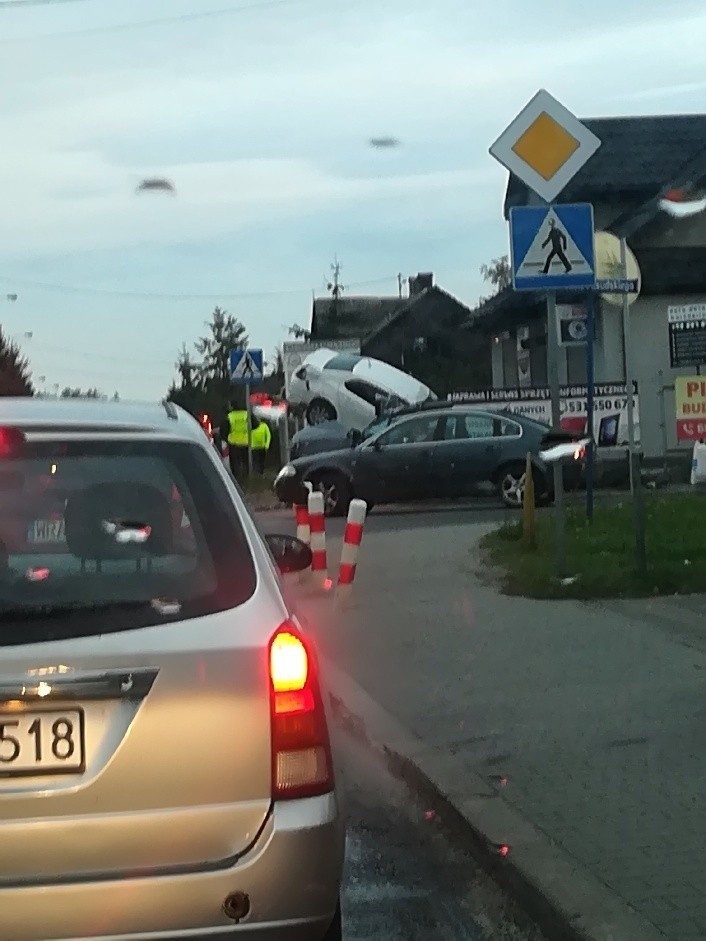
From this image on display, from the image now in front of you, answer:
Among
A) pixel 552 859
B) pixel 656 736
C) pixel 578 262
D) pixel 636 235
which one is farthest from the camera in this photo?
pixel 636 235

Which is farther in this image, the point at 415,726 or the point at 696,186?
the point at 696,186

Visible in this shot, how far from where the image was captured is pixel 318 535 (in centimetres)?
1308

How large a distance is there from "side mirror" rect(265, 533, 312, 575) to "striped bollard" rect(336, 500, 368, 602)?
6.43 metres

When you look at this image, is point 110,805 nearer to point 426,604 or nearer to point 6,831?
point 6,831

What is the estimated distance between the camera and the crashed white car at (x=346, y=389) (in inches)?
1307

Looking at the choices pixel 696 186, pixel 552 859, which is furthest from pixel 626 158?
pixel 552 859

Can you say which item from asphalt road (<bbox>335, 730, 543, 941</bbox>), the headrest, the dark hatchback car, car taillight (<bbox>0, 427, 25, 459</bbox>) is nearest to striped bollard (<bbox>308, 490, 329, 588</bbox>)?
asphalt road (<bbox>335, 730, 543, 941</bbox>)

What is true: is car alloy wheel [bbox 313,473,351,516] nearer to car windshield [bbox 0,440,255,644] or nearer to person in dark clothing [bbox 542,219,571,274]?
person in dark clothing [bbox 542,219,571,274]

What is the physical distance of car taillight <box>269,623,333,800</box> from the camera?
3822 mm

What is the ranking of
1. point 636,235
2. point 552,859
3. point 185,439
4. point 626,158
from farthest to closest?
point 626,158
point 636,235
point 552,859
point 185,439

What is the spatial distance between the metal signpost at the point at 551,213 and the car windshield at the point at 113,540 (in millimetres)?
7270

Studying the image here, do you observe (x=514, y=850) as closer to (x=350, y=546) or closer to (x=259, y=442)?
(x=350, y=546)

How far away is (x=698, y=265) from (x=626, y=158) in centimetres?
396

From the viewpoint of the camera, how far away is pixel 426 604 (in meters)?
12.2
